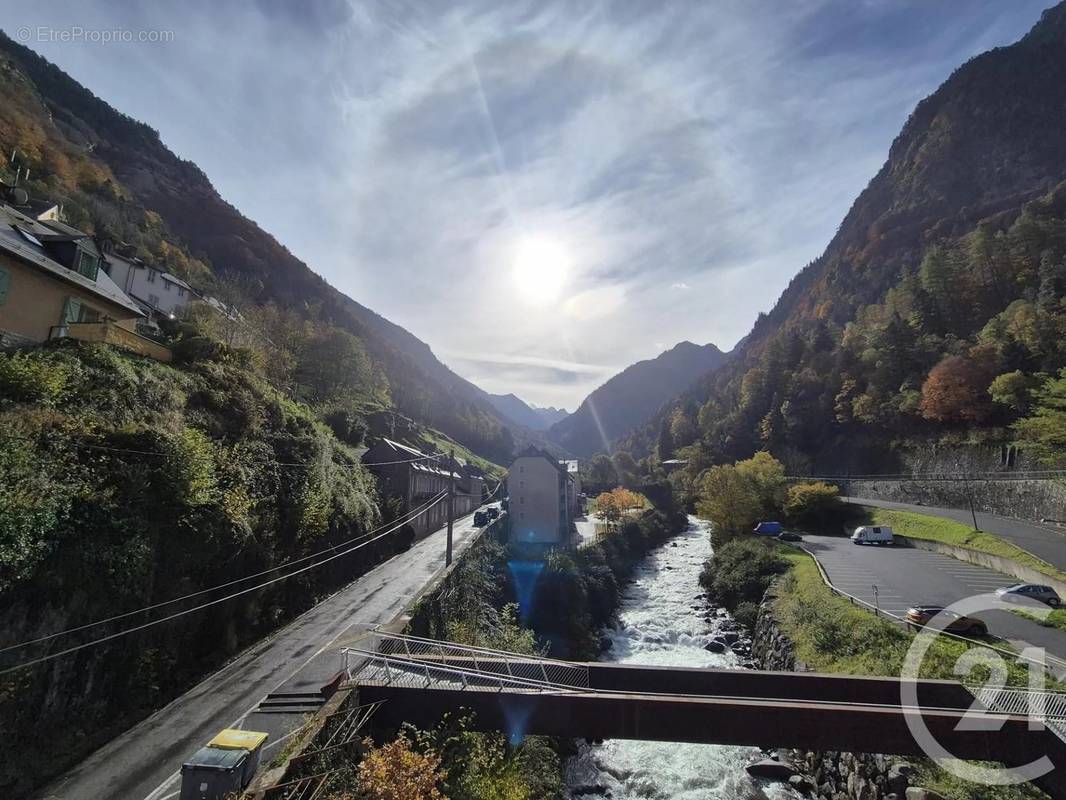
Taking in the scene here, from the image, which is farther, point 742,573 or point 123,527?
point 742,573

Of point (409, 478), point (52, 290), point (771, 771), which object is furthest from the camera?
point (409, 478)

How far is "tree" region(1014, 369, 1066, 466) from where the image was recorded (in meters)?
30.5

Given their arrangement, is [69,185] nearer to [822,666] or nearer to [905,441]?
[822,666]

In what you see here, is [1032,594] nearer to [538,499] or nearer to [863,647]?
[863,647]

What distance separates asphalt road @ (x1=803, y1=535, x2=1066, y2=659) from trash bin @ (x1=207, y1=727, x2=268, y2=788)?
25.9 meters

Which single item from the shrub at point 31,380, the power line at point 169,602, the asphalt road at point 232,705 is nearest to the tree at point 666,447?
the power line at point 169,602

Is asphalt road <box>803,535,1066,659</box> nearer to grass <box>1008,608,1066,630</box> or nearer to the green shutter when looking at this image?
grass <box>1008,608,1066,630</box>

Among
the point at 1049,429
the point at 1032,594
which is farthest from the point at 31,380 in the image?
the point at 1049,429

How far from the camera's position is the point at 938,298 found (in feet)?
233

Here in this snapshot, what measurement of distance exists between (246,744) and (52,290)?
742 inches

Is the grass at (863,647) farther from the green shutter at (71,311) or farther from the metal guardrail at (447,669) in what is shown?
the green shutter at (71,311)

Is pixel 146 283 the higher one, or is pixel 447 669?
pixel 146 283

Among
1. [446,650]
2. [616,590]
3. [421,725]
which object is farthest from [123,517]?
[616,590]

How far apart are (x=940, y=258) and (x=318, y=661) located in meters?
93.2
